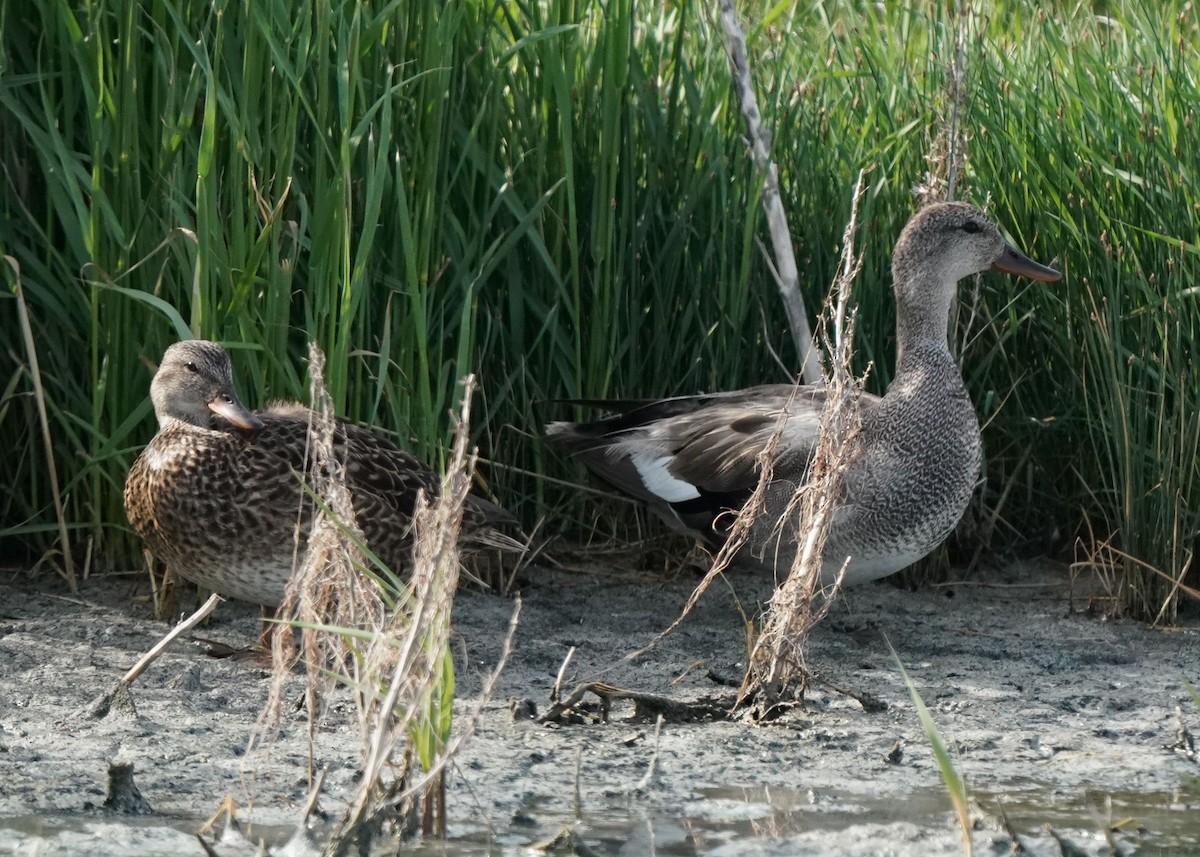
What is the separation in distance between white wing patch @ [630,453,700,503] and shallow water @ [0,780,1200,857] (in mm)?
1642

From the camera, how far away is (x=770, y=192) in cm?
533

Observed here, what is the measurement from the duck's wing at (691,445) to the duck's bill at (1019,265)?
68 cm

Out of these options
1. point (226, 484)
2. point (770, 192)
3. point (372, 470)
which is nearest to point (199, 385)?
point (226, 484)

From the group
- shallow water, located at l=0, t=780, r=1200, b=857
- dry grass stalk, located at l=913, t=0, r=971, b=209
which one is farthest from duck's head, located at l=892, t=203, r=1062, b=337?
shallow water, located at l=0, t=780, r=1200, b=857

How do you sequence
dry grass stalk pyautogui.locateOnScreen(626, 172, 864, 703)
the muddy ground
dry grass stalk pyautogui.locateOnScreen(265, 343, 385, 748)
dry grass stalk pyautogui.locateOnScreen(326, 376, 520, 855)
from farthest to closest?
dry grass stalk pyautogui.locateOnScreen(626, 172, 864, 703), the muddy ground, dry grass stalk pyautogui.locateOnScreen(265, 343, 385, 748), dry grass stalk pyautogui.locateOnScreen(326, 376, 520, 855)

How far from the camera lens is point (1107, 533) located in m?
5.56

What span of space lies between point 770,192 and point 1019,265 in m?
0.79

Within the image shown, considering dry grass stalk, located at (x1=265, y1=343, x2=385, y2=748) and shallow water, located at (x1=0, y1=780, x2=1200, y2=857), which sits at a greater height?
dry grass stalk, located at (x1=265, y1=343, x2=385, y2=748)

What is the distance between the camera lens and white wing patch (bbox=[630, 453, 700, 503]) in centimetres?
524

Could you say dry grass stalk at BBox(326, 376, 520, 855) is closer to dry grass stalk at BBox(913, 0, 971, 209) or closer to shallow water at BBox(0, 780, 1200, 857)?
shallow water at BBox(0, 780, 1200, 857)

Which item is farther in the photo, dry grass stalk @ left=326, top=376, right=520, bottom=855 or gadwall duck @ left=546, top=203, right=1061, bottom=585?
gadwall duck @ left=546, top=203, right=1061, bottom=585

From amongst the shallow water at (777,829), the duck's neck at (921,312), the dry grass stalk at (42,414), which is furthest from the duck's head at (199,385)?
the duck's neck at (921,312)

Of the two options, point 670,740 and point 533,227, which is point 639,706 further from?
point 533,227

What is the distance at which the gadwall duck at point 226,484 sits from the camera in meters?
4.47
